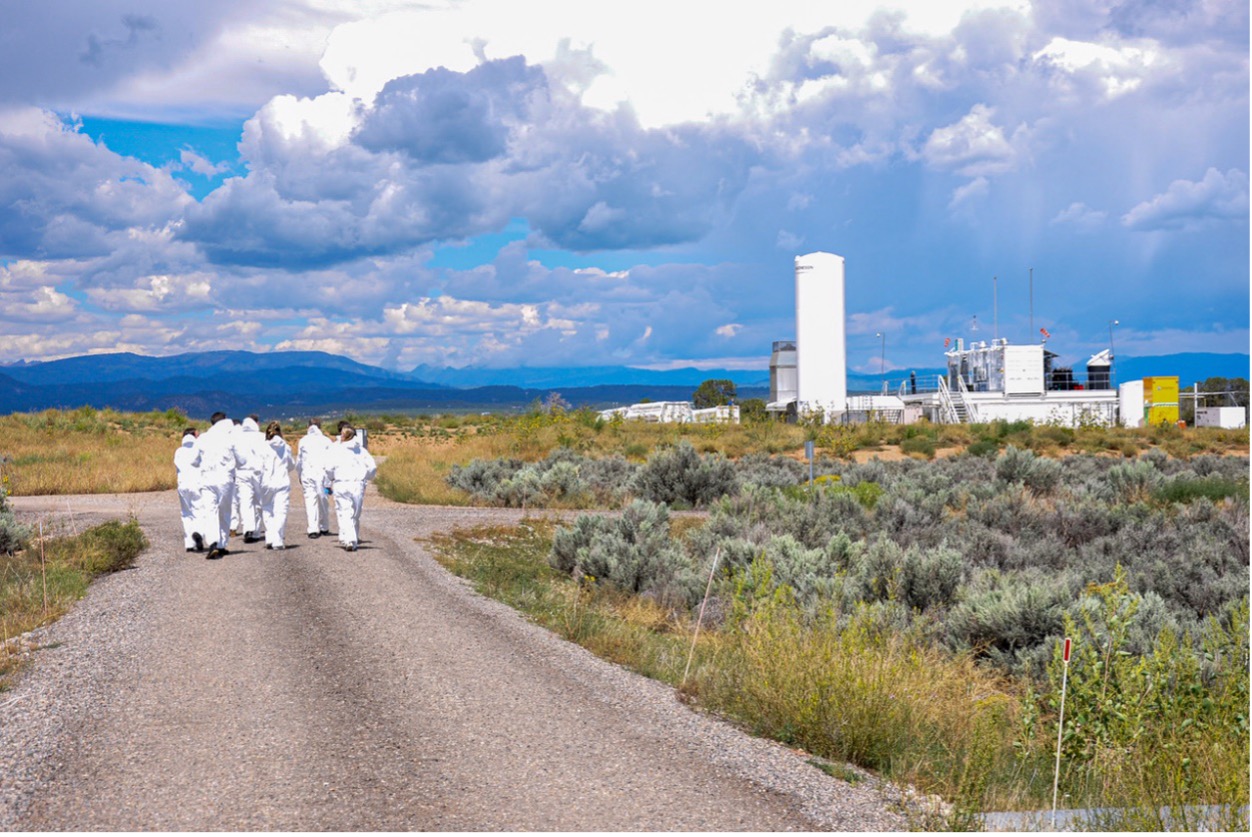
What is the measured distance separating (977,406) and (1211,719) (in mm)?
61454

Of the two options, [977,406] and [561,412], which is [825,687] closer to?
[561,412]

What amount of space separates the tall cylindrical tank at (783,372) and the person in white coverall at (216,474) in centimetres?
5898

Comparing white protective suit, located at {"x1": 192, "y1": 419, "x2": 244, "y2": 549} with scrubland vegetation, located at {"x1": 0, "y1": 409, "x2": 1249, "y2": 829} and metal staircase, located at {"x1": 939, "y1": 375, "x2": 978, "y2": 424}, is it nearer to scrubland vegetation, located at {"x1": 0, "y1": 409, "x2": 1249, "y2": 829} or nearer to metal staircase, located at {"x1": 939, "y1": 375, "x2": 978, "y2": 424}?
scrubland vegetation, located at {"x1": 0, "y1": 409, "x2": 1249, "y2": 829}

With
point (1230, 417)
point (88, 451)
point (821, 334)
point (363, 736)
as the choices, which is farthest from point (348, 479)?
point (1230, 417)

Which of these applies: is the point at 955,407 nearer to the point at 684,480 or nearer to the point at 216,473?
the point at 684,480

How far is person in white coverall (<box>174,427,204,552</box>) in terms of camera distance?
1335cm

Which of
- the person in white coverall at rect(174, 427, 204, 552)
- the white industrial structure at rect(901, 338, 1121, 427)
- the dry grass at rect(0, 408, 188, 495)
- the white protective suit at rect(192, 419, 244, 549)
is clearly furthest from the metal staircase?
the person in white coverall at rect(174, 427, 204, 552)

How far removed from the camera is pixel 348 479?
14180 mm

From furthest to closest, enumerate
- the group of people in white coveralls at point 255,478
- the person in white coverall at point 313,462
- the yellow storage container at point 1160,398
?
the yellow storage container at point 1160,398 → the person in white coverall at point 313,462 → the group of people in white coveralls at point 255,478

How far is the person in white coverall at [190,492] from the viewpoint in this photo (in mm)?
13352

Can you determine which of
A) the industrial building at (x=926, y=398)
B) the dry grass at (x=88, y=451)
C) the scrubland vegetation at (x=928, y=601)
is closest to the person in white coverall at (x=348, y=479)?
the scrubland vegetation at (x=928, y=601)

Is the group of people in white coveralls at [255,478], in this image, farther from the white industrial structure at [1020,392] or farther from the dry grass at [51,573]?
the white industrial structure at [1020,392]

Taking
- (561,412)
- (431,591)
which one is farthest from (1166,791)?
(561,412)

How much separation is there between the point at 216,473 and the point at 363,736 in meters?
7.94
